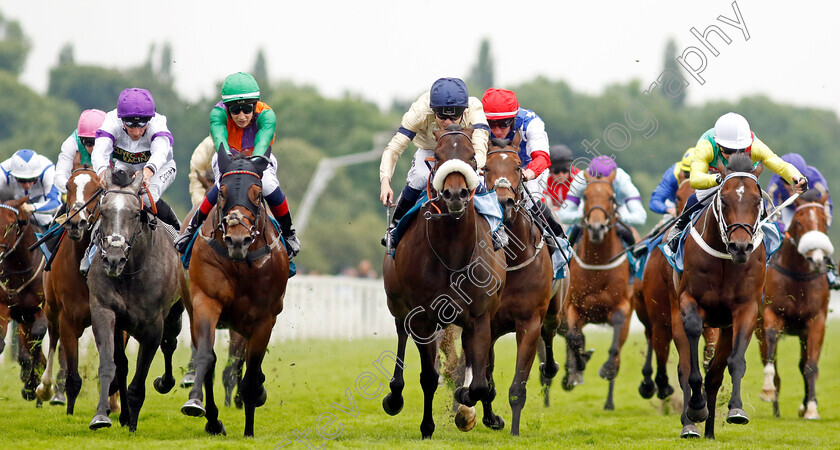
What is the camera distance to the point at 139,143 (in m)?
9.44

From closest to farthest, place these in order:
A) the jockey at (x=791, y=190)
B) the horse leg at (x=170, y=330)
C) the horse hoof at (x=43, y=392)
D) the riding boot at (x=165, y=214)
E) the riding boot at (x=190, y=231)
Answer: the riding boot at (x=190, y=231)
the riding boot at (x=165, y=214)
the horse leg at (x=170, y=330)
the horse hoof at (x=43, y=392)
the jockey at (x=791, y=190)

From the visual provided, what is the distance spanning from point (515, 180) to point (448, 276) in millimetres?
1009

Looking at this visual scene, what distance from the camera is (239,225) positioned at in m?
7.56

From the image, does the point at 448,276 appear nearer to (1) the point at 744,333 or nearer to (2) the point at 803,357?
(1) the point at 744,333

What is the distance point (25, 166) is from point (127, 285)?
13.2 feet

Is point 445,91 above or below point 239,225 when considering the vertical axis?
above

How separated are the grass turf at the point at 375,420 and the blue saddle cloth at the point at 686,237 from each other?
→ 57.0 inches

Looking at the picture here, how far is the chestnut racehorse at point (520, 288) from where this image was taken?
8797 mm

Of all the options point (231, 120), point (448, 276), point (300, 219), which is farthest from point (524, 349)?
point (300, 219)

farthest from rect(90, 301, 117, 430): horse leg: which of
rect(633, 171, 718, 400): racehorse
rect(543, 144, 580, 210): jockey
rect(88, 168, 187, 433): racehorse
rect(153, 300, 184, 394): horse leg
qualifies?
rect(543, 144, 580, 210): jockey

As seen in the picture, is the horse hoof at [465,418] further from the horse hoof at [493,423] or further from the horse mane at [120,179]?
the horse mane at [120,179]

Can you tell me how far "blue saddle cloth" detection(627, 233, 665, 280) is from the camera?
1091 centimetres

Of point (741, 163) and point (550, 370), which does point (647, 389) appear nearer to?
point (550, 370)

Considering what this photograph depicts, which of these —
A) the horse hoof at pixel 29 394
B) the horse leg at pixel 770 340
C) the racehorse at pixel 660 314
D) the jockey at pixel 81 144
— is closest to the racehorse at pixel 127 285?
the jockey at pixel 81 144
